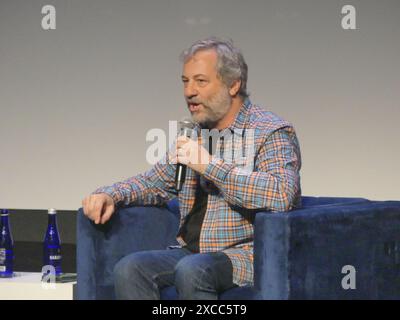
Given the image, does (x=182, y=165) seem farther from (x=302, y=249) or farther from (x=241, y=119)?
(x=302, y=249)

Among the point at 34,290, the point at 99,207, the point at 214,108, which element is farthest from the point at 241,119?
the point at 34,290

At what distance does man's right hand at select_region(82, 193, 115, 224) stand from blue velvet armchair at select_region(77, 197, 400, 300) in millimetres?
42

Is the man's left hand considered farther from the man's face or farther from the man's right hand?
the man's right hand

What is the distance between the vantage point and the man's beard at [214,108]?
2.82 metres

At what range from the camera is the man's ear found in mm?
2873

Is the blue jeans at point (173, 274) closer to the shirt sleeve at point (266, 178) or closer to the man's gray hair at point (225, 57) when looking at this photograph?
the shirt sleeve at point (266, 178)

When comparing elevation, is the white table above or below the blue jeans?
below

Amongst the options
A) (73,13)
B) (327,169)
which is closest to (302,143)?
(327,169)

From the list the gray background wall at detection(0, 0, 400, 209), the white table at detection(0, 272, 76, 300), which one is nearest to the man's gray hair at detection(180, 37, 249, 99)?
the white table at detection(0, 272, 76, 300)

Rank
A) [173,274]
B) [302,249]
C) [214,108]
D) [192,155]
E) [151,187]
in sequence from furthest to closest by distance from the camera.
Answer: [151,187]
[214,108]
[173,274]
[192,155]
[302,249]

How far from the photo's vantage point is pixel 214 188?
9.23 ft

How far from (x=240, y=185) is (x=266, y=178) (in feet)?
0.26
